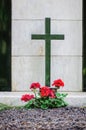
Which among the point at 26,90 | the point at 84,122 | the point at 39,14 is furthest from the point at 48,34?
the point at 84,122

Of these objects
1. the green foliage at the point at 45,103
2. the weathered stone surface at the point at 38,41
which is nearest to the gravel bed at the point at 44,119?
the green foliage at the point at 45,103

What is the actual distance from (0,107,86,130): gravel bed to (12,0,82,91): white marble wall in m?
3.77

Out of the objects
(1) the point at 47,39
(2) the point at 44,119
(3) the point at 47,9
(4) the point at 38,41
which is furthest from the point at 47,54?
(2) the point at 44,119

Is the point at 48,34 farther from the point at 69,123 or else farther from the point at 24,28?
the point at 69,123

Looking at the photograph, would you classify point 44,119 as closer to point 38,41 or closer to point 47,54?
point 47,54

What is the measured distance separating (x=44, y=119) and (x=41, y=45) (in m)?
4.94

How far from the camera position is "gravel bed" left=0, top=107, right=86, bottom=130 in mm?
6909

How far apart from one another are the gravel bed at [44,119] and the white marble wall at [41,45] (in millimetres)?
3774

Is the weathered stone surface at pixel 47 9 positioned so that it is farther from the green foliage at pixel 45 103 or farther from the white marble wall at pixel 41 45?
the green foliage at pixel 45 103

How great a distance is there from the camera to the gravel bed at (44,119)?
22.7ft

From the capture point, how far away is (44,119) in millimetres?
7477

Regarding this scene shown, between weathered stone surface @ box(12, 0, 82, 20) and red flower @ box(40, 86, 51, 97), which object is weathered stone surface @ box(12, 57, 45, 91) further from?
Result: red flower @ box(40, 86, 51, 97)

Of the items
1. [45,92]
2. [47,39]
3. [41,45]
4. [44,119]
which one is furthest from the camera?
[41,45]

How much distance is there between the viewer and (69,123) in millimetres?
7102
